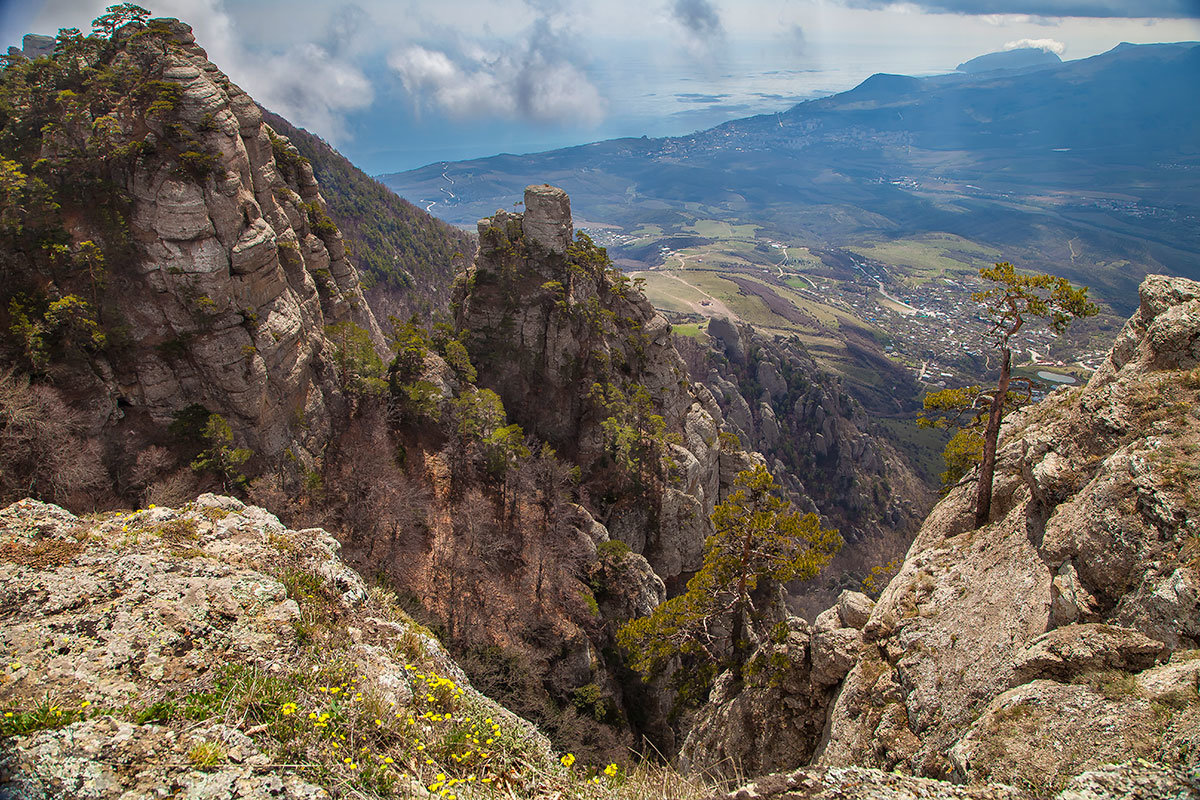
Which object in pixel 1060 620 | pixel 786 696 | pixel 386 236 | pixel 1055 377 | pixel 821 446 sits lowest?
pixel 1055 377

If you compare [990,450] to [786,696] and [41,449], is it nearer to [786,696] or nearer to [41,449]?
[786,696]

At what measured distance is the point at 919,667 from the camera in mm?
13195

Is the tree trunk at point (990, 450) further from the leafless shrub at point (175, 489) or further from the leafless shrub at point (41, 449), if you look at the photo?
the leafless shrub at point (41, 449)

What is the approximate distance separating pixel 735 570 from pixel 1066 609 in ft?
38.8

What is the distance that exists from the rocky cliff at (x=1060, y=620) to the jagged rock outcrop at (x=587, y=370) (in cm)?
2787

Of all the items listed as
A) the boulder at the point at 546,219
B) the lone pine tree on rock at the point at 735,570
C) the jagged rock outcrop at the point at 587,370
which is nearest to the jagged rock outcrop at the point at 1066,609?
the lone pine tree on rock at the point at 735,570

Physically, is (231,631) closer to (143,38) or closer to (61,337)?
(61,337)

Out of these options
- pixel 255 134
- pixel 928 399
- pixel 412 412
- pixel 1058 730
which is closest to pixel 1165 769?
pixel 1058 730

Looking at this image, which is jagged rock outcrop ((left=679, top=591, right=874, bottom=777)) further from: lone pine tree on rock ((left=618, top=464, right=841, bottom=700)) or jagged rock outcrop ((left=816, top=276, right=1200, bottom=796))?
lone pine tree on rock ((left=618, top=464, right=841, bottom=700))

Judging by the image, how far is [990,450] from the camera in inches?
700

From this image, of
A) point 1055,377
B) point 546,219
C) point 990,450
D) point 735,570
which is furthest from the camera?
point 1055,377

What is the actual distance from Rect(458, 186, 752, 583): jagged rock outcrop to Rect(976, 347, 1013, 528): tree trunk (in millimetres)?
29141

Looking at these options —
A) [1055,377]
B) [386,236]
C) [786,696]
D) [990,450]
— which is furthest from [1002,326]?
[1055,377]

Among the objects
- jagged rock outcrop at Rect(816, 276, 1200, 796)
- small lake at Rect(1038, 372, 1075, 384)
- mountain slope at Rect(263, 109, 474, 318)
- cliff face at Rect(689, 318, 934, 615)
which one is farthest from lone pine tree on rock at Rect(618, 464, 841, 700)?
small lake at Rect(1038, 372, 1075, 384)
